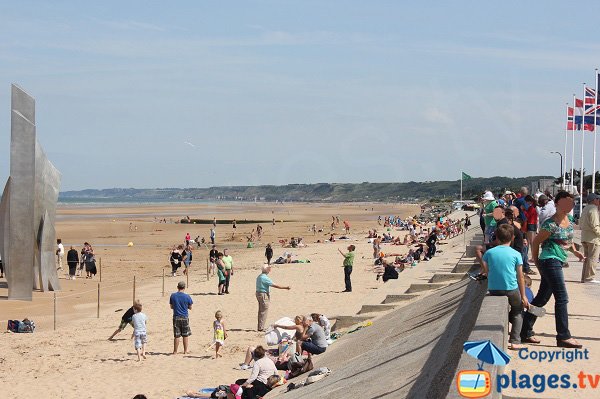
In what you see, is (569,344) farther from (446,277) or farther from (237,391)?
(446,277)

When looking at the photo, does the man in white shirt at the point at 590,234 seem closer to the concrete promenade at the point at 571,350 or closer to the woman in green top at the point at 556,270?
the concrete promenade at the point at 571,350

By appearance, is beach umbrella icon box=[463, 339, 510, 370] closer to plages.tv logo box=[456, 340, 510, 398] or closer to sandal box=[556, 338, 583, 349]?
plages.tv logo box=[456, 340, 510, 398]

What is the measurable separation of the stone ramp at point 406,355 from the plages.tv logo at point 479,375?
1.83 ft

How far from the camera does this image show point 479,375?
461 centimetres

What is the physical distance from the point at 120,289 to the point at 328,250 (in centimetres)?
1601

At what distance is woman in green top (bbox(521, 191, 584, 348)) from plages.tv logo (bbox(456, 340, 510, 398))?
2.25 m

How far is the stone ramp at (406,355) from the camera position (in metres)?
6.34

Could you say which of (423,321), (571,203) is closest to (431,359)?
(571,203)

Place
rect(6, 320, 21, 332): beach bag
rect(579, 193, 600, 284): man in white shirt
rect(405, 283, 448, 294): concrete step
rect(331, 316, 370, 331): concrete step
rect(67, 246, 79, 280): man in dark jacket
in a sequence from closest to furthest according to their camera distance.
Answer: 1. rect(579, 193, 600, 284): man in white shirt
2. rect(331, 316, 370, 331): concrete step
3. rect(405, 283, 448, 294): concrete step
4. rect(6, 320, 21, 332): beach bag
5. rect(67, 246, 79, 280): man in dark jacket

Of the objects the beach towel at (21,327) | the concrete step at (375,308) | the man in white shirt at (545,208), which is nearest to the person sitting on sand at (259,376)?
the concrete step at (375,308)

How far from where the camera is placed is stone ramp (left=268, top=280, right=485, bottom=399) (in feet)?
20.8

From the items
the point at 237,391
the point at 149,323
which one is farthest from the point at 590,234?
the point at 149,323

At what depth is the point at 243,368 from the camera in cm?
1209

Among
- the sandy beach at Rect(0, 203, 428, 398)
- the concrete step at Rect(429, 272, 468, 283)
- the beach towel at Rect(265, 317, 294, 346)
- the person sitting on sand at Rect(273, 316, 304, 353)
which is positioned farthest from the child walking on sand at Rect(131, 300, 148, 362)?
the concrete step at Rect(429, 272, 468, 283)
